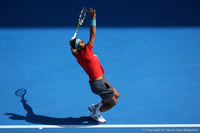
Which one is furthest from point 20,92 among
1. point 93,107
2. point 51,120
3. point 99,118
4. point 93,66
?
point 93,66

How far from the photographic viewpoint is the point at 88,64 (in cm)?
579

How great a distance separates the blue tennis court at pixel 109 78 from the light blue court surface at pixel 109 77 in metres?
0.02

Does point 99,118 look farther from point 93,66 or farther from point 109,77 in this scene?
point 109,77

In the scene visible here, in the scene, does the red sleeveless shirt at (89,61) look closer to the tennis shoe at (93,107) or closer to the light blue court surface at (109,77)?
the tennis shoe at (93,107)

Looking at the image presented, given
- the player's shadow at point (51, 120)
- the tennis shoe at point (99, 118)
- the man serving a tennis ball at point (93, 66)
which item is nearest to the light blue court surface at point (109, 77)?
the player's shadow at point (51, 120)

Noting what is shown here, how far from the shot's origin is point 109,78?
7.66m

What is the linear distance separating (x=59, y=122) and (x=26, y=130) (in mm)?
706

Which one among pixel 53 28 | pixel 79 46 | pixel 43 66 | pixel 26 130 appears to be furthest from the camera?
pixel 53 28

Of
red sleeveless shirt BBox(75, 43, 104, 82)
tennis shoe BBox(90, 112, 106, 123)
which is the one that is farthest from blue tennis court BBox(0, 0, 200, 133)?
red sleeveless shirt BBox(75, 43, 104, 82)

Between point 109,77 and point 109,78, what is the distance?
37 millimetres

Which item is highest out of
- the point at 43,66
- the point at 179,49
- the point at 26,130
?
the point at 179,49

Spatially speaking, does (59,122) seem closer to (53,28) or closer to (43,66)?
(43,66)

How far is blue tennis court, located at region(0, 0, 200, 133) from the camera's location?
6.39 m
